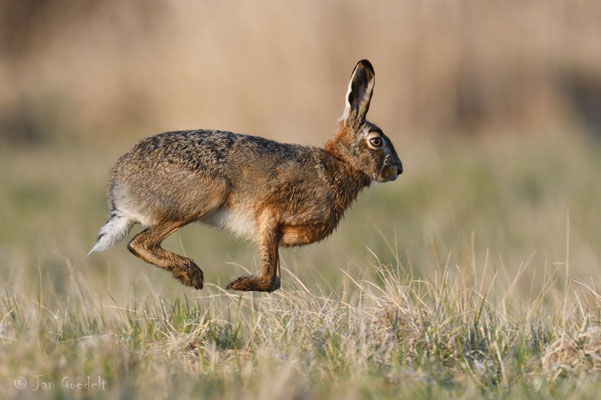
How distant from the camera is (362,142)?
17.9ft

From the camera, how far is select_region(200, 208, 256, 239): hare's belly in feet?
15.9

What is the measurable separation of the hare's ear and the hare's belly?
3.18ft

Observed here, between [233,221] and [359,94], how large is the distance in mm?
1118

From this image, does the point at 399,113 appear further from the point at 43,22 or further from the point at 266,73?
the point at 43,22

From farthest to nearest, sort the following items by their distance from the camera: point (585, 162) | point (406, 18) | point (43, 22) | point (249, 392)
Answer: point (43, 22) → point (406, 18) → point (585, 162) → point (249, 392)

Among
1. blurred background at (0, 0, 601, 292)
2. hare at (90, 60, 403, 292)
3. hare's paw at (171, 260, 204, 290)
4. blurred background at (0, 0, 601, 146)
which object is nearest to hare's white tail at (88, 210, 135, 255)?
hare at (90, 60, 403, 292)

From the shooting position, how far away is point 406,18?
562 inches

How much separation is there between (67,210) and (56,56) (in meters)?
11.5

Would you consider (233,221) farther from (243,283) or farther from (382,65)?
(382,65)

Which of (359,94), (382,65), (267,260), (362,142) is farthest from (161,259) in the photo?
(382,65)

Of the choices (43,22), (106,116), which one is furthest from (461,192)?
(43,22)

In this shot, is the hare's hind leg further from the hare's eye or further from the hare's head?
the hare's eye

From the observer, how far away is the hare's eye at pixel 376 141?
5.44m

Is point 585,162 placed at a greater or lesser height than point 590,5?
lesser
